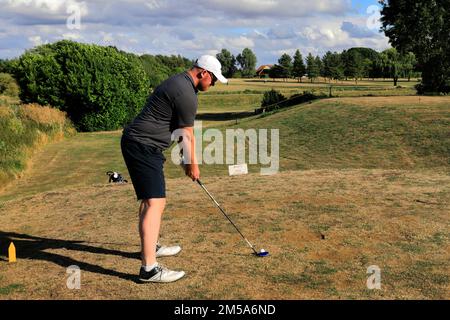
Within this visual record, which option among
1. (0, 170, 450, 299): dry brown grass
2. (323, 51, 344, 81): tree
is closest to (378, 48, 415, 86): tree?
(323, 51, 344, 81): tree

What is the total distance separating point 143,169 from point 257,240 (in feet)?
7.93

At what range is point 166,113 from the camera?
5395 millimetres

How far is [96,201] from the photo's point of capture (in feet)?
35.0

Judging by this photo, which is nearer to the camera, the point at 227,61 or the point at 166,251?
the point at 166,251

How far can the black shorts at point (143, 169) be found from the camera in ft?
17.7

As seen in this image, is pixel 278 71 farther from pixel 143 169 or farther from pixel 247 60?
pixel 143 169

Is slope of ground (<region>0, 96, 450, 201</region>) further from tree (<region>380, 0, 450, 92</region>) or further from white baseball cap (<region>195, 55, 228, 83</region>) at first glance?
tree (<region>380, 0, 450, 92</region>)

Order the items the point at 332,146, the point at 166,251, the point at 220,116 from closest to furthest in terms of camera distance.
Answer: the point at 166,251
the point at 332,146
the point at 220,116

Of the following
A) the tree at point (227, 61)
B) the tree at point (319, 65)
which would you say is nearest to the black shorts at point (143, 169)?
the tree at point (319, 65)

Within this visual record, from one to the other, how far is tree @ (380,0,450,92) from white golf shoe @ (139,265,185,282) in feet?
156

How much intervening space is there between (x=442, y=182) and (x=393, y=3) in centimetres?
4365

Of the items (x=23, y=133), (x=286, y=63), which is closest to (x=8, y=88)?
(x=23, y=133)
